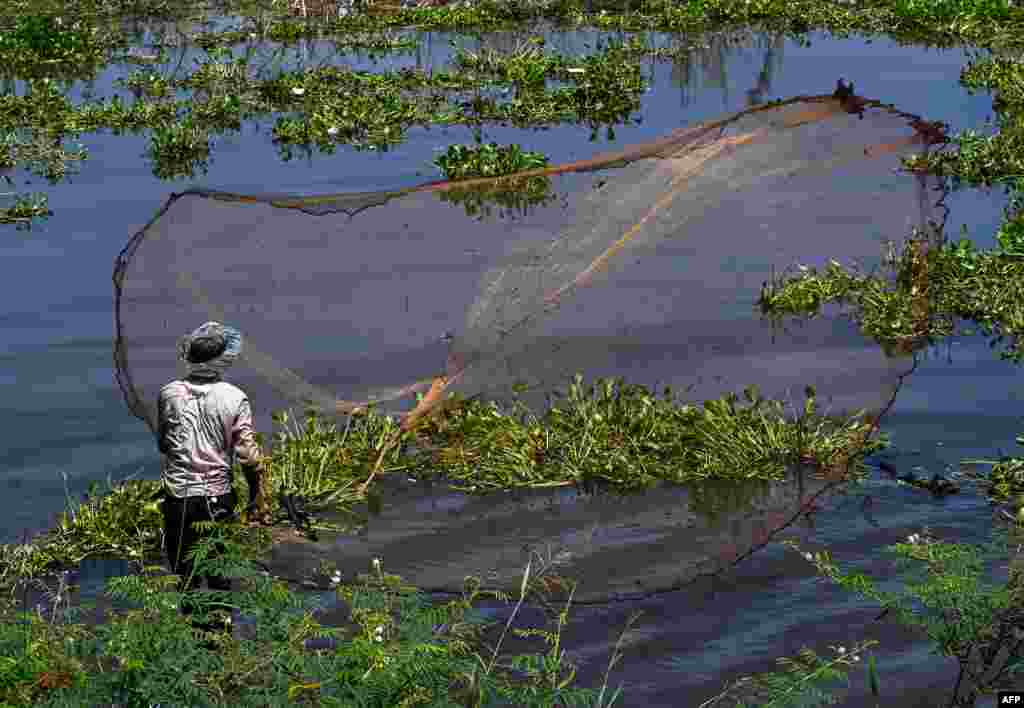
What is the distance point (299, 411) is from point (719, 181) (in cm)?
254

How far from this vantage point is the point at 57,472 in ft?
33.7

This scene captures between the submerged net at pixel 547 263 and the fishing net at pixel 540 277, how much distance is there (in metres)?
0.01

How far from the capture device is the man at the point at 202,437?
7.43 metres

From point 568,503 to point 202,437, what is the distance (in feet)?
8.79

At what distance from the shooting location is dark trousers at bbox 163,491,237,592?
747 cm

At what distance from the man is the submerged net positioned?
1.25 metres

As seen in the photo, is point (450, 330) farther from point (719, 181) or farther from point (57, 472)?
point (57, 472)

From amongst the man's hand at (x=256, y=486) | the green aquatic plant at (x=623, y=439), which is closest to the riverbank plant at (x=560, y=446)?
the green aquatic plant at (x=623, y=439)

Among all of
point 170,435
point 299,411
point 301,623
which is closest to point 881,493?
point 299,411

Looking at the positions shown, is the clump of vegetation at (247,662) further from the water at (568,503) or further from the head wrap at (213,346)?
the water at (568,503)

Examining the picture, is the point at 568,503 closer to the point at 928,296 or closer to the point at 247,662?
the point at 928,296

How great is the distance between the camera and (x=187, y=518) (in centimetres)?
751

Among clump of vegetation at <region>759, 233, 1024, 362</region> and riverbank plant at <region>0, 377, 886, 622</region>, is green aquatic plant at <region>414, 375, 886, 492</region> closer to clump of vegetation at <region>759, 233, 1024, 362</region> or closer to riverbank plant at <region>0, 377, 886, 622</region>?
riverbank plant at <region>0, 377, 886, 622</region>

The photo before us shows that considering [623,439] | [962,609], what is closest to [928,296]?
[623,439]
